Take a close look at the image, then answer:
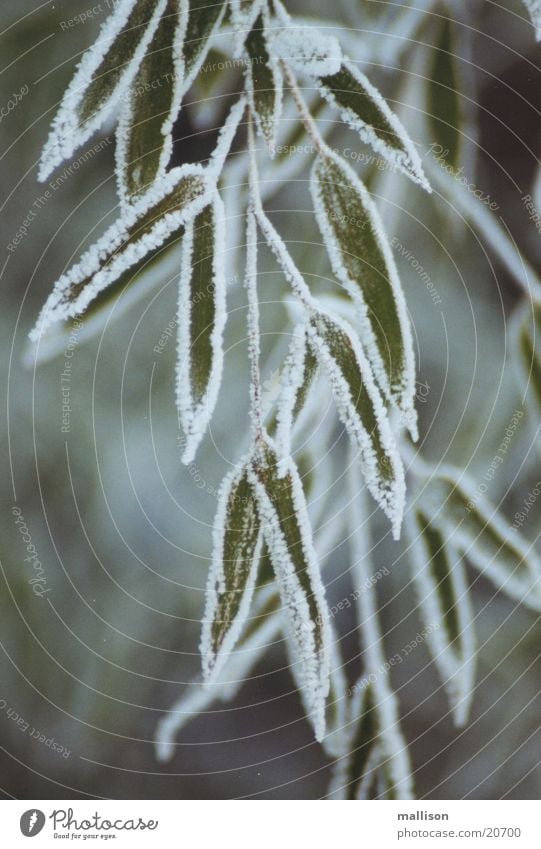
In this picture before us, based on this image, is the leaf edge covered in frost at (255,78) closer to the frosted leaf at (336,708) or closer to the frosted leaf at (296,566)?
the frosted leaf at (296,566)

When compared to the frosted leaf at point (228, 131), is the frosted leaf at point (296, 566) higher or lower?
lower

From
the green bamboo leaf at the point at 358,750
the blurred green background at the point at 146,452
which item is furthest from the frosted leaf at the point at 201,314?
the green bamboo leaf at the point at 358,750

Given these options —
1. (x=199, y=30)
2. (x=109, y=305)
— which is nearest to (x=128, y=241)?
(x=109, y=305)

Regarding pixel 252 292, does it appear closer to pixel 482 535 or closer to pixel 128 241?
pixel 128 241

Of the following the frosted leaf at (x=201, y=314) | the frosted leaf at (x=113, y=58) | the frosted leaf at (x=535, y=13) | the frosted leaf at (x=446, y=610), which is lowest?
the frosted leaf at (x=446, y=610)

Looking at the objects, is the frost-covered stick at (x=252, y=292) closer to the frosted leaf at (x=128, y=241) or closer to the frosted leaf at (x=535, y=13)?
the frosted leaf at (x=128, y=241)
